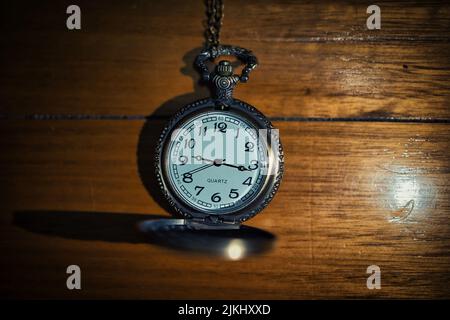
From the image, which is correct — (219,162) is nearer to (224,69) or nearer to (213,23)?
(224,69)

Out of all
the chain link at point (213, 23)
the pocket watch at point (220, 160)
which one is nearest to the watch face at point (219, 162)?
the pocket watch at point (220, 160)

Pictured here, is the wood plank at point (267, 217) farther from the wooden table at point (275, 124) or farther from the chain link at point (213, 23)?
the chain link at point (213, 23)

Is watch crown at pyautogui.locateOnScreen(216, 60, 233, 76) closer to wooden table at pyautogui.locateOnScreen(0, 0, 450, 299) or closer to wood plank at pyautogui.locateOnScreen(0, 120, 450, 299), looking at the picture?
wooden table at pyautogui.locateOnScreen(0, 0, 450, 299)

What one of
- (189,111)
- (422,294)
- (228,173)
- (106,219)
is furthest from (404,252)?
(106,219)

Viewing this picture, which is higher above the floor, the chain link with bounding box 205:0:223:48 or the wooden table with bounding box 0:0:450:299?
the chain link with bounding box 205:0:223:48

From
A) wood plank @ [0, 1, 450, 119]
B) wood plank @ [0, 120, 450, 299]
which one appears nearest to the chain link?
wood plank @ [0, 1, 450, 119]

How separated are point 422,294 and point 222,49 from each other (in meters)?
0.88

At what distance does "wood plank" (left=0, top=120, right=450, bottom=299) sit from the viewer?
4.30 feet

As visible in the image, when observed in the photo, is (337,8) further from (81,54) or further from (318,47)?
(81,54)

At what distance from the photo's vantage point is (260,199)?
49.2 inches

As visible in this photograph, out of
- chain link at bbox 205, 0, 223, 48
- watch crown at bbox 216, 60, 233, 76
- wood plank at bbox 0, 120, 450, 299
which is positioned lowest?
wood plank at bbox 0, 120, 450, 299

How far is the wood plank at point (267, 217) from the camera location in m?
1.31

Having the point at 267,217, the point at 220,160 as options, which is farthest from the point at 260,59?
the point at 267,217
